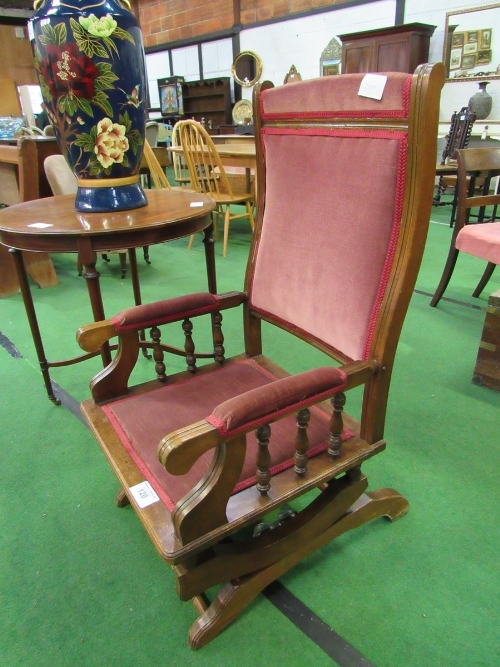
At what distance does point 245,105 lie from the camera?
Result: 7.88 m

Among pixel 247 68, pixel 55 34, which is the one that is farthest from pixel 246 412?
pixel 247 68

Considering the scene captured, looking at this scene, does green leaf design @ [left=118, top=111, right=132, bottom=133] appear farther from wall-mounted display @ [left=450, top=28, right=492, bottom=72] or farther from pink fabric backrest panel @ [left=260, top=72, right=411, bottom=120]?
wall-mounted display @ [left=450, top=28, right=492, bottom=72]

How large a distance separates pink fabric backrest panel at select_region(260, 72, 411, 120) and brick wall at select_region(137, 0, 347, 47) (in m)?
6.53

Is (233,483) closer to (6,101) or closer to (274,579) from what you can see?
(274,579)

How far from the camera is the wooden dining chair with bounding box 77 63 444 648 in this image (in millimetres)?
704

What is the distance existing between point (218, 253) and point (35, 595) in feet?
9.25

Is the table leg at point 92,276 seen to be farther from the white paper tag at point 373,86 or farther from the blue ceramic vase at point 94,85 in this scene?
the white paper tag at point 373,86

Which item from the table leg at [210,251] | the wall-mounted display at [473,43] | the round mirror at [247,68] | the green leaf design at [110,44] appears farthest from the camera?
the round mirror at [247,68]

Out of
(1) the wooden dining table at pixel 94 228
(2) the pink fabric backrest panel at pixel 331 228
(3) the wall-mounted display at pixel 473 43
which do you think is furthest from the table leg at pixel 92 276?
(3) the wall-mounted display at pixel 473 43

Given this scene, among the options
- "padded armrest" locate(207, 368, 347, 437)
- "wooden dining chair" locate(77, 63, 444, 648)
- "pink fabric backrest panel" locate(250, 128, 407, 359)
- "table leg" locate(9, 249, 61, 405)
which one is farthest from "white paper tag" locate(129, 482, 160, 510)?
"table leg" locate(9, 249, 61, 405)

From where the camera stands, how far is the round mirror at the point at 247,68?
7.51 meters

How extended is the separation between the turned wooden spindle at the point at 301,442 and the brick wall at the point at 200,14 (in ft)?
23.2

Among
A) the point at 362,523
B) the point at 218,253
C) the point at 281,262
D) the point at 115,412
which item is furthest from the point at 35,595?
the point at 218,253

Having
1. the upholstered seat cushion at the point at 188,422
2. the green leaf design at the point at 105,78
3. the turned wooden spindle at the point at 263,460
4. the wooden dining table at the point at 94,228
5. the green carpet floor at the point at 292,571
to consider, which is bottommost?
the green carpet floor at the point at 292,571
